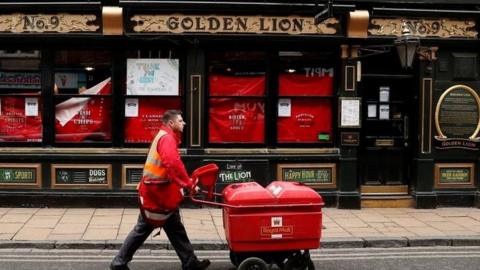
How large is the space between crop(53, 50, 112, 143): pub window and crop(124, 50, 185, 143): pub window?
369 mm

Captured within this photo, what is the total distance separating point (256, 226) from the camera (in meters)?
6.47

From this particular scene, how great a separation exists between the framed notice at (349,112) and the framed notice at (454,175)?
180cm

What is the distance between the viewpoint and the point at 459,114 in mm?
11492

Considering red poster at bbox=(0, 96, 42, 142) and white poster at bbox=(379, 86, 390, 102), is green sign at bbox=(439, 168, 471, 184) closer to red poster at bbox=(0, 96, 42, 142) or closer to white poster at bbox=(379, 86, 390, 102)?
white poster at bbox=(379, 86, 390, 102)

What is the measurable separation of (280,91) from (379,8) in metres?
2.27

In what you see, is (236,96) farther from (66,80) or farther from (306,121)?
(66,80)

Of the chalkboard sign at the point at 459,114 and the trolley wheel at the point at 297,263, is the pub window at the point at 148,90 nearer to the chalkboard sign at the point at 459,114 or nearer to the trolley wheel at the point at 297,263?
the chalkboard sign at the point at 459,114

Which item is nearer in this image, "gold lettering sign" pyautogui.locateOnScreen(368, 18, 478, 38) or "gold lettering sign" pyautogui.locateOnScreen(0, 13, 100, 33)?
"gold lettering sign" pyautogui.locateOnScreen(0, 13, 100, 33)

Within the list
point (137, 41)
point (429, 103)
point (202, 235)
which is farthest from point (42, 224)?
point (429, 103)

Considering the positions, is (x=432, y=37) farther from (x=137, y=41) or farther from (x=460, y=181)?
(x=137, y=41)

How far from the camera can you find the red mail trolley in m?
6.46

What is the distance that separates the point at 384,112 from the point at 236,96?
2.83 m

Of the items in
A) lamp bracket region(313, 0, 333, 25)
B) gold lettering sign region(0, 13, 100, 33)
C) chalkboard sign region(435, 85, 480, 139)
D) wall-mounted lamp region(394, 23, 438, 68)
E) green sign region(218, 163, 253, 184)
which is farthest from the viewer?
chalkboard sign region(435, 85, 480, 139)

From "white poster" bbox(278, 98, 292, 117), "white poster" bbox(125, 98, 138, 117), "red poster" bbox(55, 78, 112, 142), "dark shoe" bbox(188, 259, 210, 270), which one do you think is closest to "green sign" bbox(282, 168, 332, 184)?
"white poster" bbox(278, 98, 292, 117)
